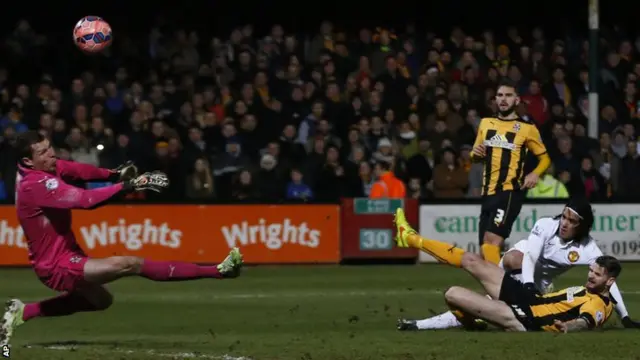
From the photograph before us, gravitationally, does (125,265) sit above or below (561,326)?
above

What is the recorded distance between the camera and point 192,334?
12109 millimetres

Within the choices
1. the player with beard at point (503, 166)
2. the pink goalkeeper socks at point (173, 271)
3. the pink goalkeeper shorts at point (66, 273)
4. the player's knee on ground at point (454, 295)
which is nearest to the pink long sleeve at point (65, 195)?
the pink goalkeeper shorts at point (66, 273)

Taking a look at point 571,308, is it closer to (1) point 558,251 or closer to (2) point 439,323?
(1) point 558,251

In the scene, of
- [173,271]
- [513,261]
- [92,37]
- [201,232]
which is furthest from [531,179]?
[201,232]

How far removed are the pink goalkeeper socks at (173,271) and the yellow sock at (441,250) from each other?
7.61 ft

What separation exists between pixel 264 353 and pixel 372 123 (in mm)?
11439

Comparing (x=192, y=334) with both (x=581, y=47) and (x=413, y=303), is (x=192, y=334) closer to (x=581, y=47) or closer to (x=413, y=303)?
(x=413, y=303)

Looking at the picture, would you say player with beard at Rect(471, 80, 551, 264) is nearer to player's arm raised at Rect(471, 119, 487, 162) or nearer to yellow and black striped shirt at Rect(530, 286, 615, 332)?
player's arm raised at Rect(471, 119, 487, 162)

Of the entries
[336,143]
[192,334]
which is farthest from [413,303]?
[336,143]

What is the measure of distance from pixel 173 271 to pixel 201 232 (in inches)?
359

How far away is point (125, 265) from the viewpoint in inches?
410

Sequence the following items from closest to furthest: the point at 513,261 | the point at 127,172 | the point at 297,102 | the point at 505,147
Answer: the point at 127,172
the point at 513,261
the point at 505,147
the point at 297,102

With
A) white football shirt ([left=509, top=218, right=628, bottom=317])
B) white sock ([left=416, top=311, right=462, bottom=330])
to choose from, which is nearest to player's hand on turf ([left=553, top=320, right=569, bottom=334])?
white football shirt ([left=509, top=218, right=628, bottom=317])

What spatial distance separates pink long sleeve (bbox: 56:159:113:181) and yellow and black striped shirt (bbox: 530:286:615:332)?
362 centimetres
